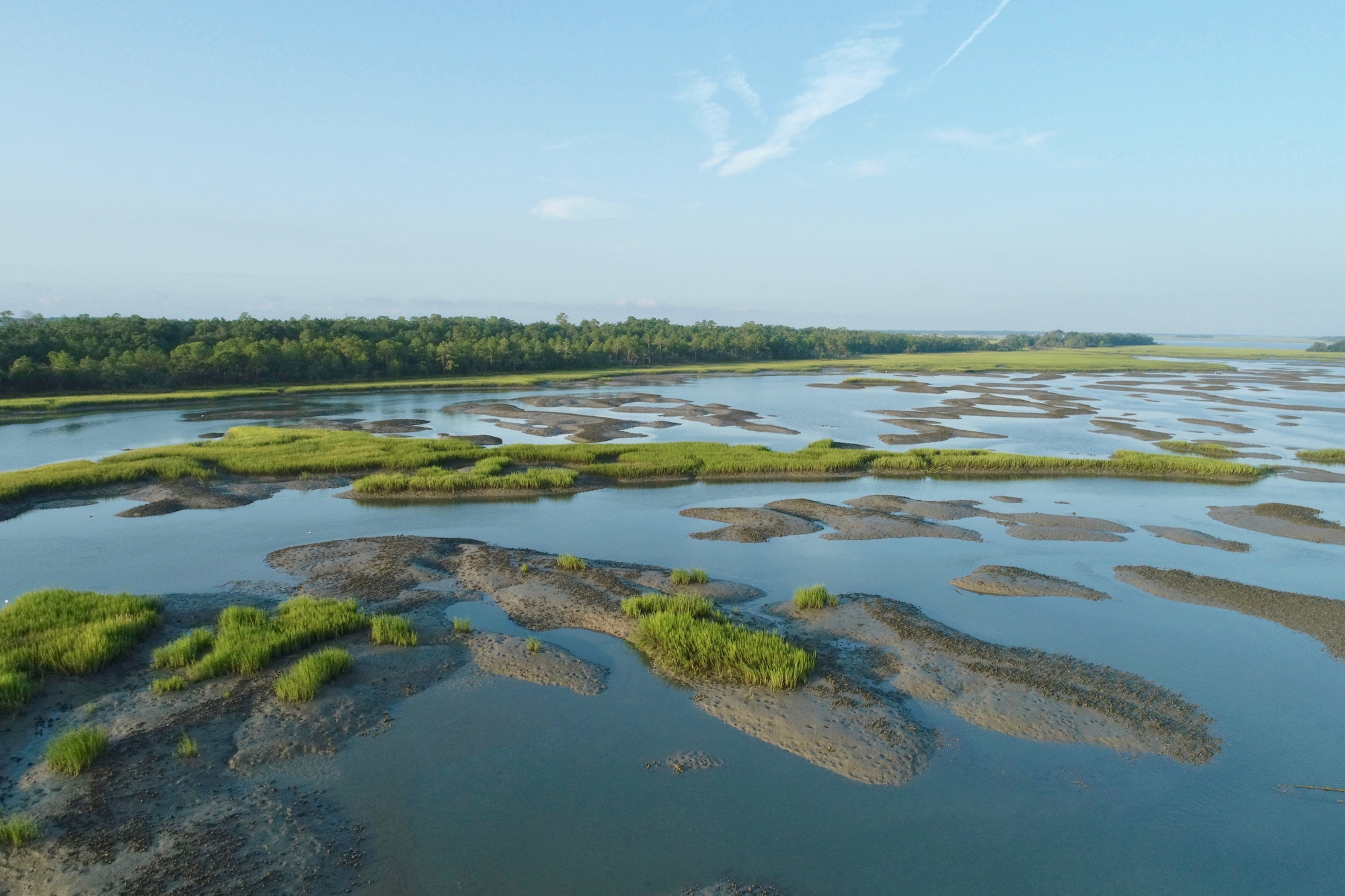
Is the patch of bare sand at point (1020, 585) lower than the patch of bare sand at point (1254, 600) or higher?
higher

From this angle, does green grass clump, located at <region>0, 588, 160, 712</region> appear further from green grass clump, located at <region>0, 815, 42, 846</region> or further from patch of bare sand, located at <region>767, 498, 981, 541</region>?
patch of bare sand, located at <region>767, 498, 981, 541</region>

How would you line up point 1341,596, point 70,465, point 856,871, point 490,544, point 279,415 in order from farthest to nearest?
1. point 279,415
2. point 70,465
3. point 490,544
4. point 1341,596
5. point 856,871

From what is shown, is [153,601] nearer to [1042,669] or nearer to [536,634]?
[536,634]

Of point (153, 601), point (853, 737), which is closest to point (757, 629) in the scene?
point (853, 737)

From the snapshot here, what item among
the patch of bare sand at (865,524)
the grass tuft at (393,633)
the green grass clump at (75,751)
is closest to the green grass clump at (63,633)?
the green grass clump at (75,751)

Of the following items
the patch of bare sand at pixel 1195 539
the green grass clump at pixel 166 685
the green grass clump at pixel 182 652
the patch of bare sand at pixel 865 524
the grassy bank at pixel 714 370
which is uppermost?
the grassy bank at pixel 714 370

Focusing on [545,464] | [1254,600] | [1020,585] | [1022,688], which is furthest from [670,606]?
[545,464]

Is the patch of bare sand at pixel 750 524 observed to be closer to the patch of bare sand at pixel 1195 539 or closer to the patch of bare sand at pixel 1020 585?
the patch of bare sand at pixel 1020 585
